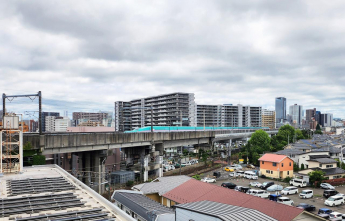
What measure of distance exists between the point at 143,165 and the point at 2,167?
15700 millimetres

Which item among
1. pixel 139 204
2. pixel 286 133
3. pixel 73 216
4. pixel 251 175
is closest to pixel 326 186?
pixel 251 175

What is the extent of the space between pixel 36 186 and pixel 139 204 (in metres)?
5.02

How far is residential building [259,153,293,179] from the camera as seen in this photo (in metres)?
28.5

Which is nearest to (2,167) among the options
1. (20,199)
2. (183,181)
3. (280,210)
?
(20,199)

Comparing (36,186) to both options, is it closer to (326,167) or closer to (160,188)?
(160,188)

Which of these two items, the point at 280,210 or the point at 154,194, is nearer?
the point at 280,210

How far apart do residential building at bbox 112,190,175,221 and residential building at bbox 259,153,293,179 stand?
18305mm

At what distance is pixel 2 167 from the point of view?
42.5 ft

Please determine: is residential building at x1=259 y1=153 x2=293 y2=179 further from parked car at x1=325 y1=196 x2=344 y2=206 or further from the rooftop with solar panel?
the rooftop with solar panel

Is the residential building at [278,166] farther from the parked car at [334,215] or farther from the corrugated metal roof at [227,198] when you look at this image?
the corrugated metal roof at [227,198]

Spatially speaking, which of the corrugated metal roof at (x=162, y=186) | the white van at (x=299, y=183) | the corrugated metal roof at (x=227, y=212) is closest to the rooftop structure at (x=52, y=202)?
the corrugated metal roof at (x=227, y=212)

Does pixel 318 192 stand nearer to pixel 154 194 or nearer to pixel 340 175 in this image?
pixel 340 175

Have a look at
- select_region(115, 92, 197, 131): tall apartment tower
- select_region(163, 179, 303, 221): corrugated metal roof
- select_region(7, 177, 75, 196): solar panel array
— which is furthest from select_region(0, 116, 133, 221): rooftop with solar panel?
select_region(115, 92, 197, 131): tall apartment tower

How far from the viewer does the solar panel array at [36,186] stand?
904 centimetres
